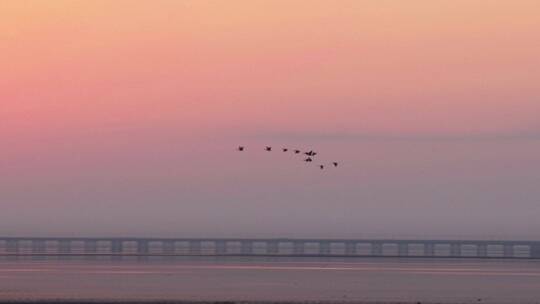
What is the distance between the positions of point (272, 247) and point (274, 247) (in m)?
0.15

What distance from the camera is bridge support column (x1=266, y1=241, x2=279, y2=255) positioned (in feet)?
281

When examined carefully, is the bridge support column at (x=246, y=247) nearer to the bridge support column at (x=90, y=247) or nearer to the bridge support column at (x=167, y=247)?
the bridge support column at (x=167, y=247)

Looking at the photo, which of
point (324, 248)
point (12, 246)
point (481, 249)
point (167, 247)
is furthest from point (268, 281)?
point (12, 246)

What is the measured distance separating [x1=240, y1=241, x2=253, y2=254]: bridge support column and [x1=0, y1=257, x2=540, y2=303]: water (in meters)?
21.9

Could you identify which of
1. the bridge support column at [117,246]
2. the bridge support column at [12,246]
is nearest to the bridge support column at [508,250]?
the bridge support column at [117,246]

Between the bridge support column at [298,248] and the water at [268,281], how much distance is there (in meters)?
20.7

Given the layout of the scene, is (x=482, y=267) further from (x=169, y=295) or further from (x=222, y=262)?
(x=169, y=295)

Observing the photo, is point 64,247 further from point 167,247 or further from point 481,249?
point 481,249

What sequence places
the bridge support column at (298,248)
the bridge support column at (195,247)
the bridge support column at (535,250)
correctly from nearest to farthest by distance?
the bridge support column at (535,250) < the bridge support column at (298,248) < the bridge support column at (195,247)

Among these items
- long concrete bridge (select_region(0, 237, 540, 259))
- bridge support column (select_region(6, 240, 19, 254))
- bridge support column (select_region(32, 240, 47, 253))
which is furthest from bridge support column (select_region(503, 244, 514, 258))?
bridge support column (select_region(6, 240, 19, 254))

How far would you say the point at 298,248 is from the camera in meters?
89.1

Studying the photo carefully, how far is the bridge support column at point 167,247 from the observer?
85319 mm

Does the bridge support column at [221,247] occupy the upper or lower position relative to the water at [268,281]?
upper

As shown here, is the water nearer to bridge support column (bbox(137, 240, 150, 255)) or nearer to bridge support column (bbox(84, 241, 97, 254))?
bridge support column (bbox(84, 241, 97, 254))
